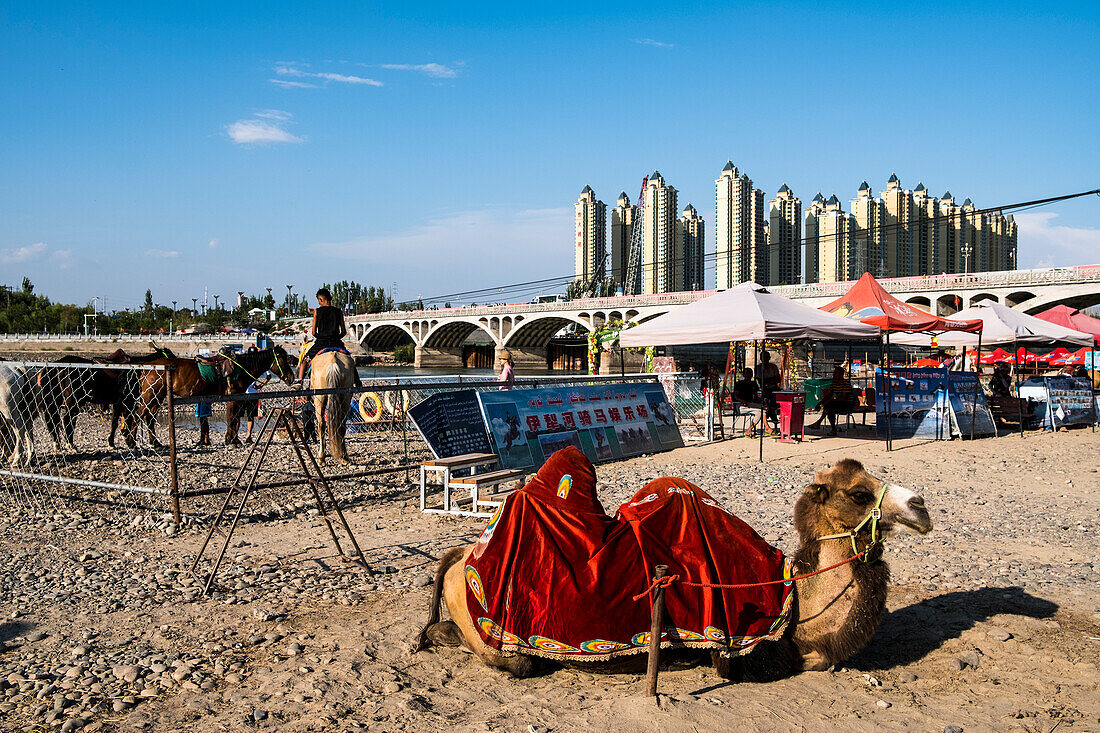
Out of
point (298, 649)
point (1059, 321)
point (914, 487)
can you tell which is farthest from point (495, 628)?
point (1059, 321)

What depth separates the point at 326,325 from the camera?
1207cm

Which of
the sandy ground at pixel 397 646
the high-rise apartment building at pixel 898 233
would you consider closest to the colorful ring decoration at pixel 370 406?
the sandy ground at pixel 397 646

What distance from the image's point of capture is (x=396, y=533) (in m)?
7.89

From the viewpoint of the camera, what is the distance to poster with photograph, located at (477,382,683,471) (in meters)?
11.0

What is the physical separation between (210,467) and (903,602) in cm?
921

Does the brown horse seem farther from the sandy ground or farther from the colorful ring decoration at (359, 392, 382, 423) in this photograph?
the sandy ground

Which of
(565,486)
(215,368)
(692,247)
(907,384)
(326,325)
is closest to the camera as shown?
(565,486)

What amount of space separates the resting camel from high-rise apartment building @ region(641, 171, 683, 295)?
115041 mm

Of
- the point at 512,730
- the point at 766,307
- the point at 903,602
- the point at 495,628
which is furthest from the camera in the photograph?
the point at 766,307

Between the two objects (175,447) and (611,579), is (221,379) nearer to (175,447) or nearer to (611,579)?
(175,447)

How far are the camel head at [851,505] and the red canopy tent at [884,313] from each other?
11381 mm

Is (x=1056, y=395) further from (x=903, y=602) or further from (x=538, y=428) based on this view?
(x=903, y=602)

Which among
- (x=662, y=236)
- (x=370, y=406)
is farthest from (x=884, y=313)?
(x=662, y=236)

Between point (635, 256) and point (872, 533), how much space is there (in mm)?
136857
